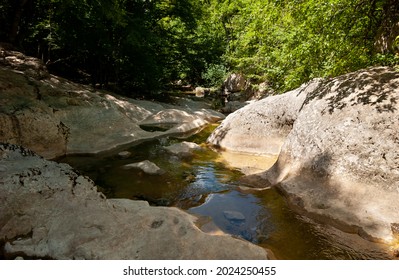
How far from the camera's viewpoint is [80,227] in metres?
3.39

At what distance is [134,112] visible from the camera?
1288cm

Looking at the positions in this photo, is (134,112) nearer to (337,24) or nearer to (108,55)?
(108,55)

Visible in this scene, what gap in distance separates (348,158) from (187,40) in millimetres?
17263

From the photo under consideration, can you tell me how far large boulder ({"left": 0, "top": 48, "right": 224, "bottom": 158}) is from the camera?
24.3 ft

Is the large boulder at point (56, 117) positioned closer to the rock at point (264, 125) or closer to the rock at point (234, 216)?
the rock at point (264, 125)

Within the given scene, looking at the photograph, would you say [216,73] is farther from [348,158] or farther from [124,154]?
[348,158]

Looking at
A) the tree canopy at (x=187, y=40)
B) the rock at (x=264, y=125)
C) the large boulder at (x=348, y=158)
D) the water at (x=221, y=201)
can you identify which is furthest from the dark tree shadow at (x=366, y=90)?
the water at (x=221, y=201)

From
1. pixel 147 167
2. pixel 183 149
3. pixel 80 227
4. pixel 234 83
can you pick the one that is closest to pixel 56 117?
pixel 147 167

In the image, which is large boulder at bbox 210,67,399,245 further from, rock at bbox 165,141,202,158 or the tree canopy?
rock at bbox 165,141,202,158

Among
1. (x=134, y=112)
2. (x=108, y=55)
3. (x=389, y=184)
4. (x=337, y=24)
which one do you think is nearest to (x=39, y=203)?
(x=389, y=184)

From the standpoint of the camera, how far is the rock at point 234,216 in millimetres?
4812

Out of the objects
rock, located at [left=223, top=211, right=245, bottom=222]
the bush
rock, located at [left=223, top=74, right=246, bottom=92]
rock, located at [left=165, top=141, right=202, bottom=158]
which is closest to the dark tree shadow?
rock, located at [left=223, top=211, right=245, bottom=222]

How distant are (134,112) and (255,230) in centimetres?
962
